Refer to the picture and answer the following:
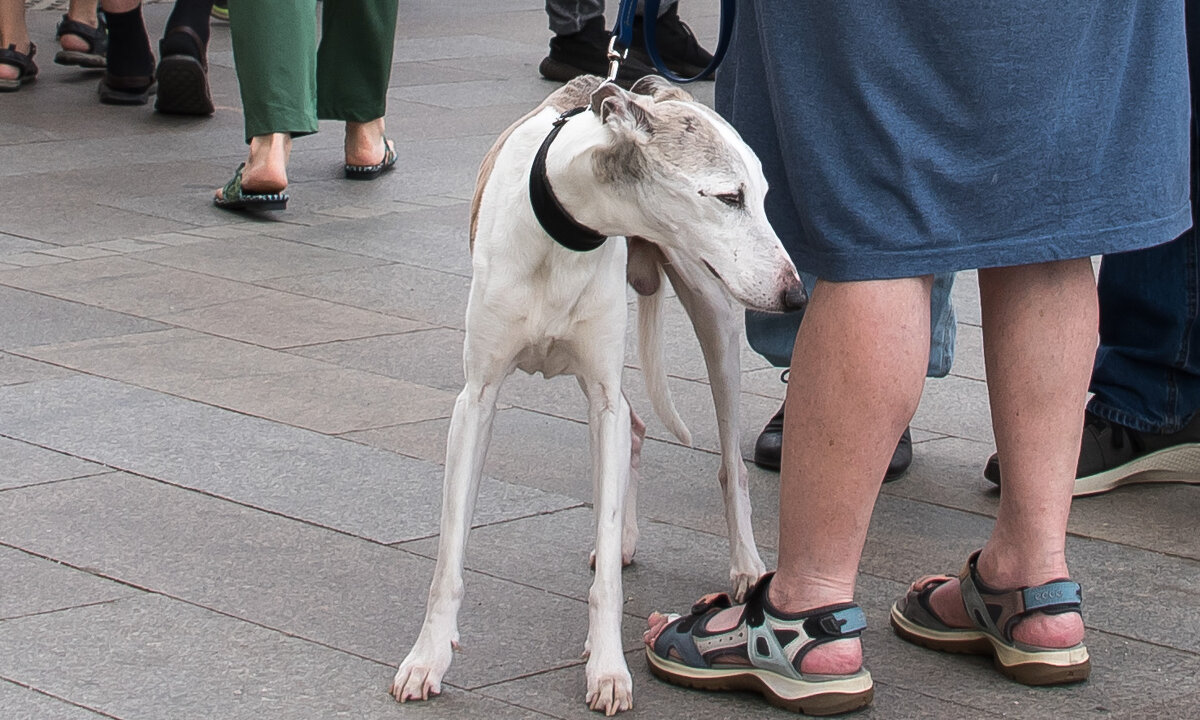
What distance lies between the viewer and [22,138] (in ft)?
25.0

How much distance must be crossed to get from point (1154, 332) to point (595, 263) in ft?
5.66

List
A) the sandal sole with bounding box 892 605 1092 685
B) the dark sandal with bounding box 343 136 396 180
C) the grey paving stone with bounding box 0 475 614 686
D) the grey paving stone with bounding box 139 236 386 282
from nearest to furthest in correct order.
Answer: the sandal sole with bounding box 892 605 1092 685, the grey paving stone with bounding box 0 475 614 686, the grey paving stone with bounding box 139 236 386 282, the dark sandal with bounding box 343 136 396 180

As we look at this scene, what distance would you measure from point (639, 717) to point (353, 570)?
2.60 feet

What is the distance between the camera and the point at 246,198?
21.1 feet

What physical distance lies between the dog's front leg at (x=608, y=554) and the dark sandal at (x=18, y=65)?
648 cm

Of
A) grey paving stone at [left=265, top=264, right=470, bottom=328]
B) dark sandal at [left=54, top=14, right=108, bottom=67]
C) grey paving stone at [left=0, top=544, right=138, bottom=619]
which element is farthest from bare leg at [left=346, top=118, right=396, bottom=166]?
grey paving stone at [left=0, top=544, right=138, bottom=619]

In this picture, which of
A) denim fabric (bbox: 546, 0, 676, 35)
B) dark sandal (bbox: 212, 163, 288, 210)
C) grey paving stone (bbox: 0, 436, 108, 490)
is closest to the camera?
grey paving stone (bbox: 0, 436, 108, 490)

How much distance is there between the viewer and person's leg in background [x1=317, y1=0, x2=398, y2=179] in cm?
697

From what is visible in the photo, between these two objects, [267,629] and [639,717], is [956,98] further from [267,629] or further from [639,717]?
[267,629]

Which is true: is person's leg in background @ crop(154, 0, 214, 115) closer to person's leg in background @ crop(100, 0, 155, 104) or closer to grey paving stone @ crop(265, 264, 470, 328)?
person's leg in background @ crop(100, 0, 155, 104)

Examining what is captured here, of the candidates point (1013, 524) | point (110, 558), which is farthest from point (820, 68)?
point (110, 558)

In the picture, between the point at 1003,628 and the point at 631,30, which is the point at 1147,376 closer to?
the point at 1003,628

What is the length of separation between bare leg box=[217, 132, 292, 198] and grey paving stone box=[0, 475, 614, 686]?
2787 millimetres

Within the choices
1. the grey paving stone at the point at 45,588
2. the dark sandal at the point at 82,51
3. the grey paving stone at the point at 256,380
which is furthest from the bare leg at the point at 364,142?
the grey paving stone at the point at 45,588
